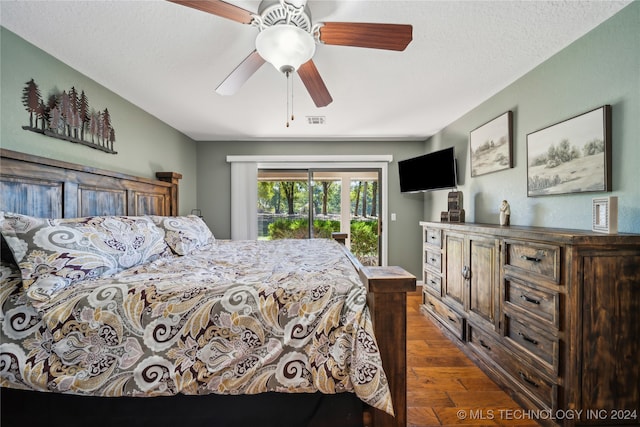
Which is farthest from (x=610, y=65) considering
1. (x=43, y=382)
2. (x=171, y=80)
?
(x=43, y=382)

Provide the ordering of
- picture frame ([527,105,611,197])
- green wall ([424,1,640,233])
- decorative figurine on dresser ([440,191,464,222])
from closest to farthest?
green wall ([424,1,640,233])
picture frame ([527,105,611,197])
decorative figurine on dresser ([440,191,464,222])

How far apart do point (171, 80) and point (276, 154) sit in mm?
2058

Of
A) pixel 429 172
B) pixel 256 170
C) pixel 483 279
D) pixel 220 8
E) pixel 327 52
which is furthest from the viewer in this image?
pixel 256 170

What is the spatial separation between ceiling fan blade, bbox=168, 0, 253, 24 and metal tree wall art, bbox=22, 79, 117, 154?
145 cm

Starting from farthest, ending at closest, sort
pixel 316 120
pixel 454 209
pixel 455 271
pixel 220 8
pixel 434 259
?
pixel 316 120 < pixel 454 209 < pixel 434 259 < pixel 455 271 < pixel 220 8

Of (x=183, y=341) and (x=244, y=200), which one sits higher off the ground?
(x=244, y=200)

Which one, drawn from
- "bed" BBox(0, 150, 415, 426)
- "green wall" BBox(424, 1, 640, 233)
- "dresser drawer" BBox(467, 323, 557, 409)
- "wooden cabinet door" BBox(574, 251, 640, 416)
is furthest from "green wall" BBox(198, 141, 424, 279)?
"bed" BBox(0, 150, 415, 426)

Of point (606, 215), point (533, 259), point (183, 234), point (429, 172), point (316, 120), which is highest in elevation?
point (316, 120)

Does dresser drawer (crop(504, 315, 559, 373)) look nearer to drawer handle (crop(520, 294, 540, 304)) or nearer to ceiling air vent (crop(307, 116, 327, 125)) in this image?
drawer handle (crop(520, 294, 540, 304))

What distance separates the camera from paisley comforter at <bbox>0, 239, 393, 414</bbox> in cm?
112

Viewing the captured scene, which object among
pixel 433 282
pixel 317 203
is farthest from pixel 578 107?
pixel 317 203

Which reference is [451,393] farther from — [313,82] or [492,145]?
[313,82]

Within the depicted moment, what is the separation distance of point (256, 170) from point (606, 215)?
3899 millimetres

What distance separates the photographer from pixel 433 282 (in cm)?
309
